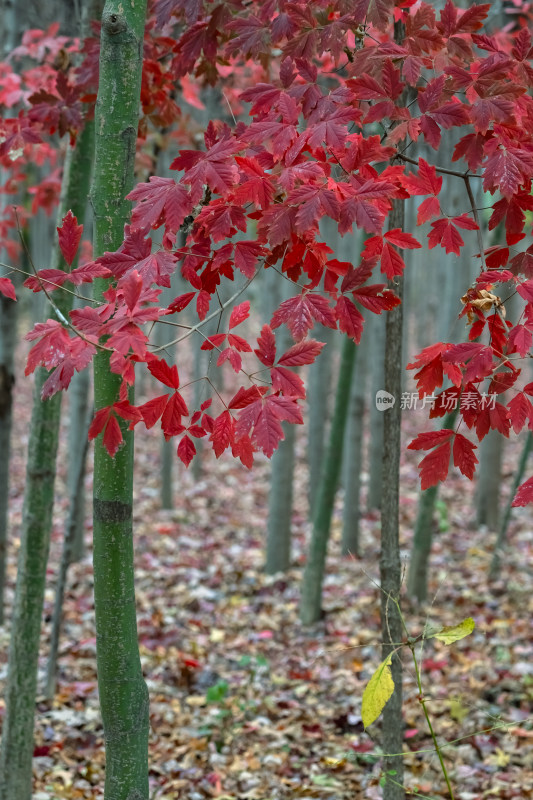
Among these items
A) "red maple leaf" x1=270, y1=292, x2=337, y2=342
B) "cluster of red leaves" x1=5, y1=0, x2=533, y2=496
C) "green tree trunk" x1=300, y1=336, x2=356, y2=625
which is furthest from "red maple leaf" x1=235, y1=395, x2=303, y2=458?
"green tree trunk" x1=300, y1=336, x2=356, y2=625

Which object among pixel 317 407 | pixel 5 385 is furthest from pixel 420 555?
pixel 5 385

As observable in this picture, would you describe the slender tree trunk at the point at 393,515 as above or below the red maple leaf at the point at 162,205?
below

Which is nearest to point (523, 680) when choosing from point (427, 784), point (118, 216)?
point (427, 784)

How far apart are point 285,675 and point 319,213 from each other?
3.63 metres

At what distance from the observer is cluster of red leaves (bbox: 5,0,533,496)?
1600mm

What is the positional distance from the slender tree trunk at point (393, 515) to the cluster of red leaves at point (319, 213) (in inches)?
19.2

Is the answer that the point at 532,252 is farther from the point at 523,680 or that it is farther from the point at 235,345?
the point at 523,680

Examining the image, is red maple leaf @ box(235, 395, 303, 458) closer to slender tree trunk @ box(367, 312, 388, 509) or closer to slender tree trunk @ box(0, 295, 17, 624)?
slender tree trunk @ box(0, 295, 17, 624)

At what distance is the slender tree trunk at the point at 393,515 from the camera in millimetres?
2381

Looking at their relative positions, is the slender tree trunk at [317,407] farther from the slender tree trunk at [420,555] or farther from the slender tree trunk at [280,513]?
the slender tree trunk at [420,555]

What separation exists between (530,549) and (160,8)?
620 centimetres

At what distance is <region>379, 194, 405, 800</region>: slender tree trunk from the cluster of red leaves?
488 millimetres

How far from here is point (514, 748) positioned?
3.31m

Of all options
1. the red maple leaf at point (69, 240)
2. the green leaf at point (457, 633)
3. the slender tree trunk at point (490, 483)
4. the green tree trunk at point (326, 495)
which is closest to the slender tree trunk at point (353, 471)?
the slender tree trunk at point (490, 483)
